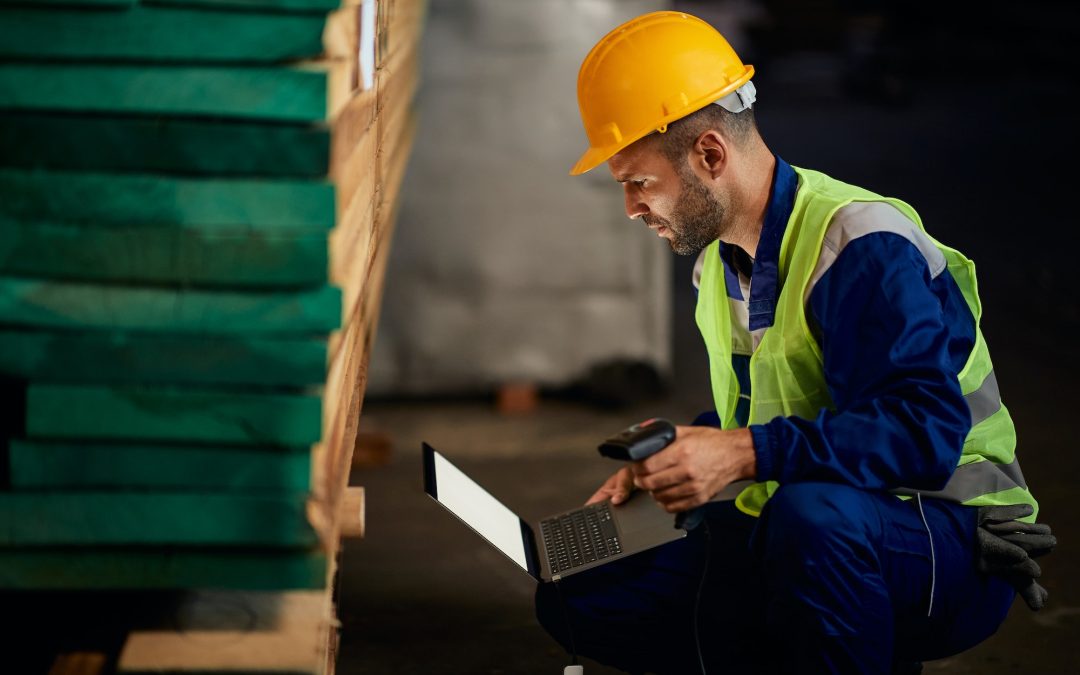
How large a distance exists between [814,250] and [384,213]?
1511 mm

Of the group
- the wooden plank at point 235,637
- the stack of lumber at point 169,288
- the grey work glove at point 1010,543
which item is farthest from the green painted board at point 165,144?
the grey work glove at point 1010,543

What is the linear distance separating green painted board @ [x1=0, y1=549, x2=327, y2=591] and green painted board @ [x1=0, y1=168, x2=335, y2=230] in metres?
0.49

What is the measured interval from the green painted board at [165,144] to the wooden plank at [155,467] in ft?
1.31

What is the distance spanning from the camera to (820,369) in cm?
271

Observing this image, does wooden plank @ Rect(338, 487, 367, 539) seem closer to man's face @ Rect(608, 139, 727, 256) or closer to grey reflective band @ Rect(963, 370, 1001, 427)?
man's face @ Rect(608, 139, 727, 256)

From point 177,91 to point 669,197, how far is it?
1.23 m

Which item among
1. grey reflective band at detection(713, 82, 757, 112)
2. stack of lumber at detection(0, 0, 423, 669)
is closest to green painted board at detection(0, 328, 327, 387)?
stack of lumber at detection(0, 0, 423, 669)

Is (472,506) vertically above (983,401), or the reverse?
(983,401)

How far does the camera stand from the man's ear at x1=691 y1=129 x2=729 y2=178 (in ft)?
8.93

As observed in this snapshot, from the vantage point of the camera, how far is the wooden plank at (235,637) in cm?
191

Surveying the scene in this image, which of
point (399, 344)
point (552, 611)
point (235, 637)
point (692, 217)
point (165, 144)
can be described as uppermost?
point (165, 144)

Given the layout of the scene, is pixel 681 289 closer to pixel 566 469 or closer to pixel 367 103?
pixel 566 469

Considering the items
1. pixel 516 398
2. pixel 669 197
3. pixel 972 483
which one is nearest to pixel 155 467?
pixel 669 197

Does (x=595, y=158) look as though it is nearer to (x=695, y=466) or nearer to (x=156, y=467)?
(x=695, y=466)
